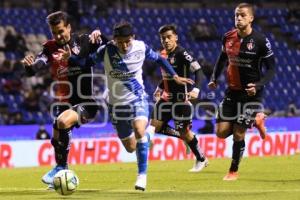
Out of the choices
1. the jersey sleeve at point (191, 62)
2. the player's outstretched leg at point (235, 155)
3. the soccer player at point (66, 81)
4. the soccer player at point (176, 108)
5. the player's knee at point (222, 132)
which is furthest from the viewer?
the soccer player at point (176, 108)

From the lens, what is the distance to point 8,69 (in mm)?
23031

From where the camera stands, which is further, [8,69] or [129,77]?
[8,69]

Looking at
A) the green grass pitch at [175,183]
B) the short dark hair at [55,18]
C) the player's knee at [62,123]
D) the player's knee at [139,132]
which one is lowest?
the green grass pitch at [175,183]

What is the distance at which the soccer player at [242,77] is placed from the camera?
12.2m

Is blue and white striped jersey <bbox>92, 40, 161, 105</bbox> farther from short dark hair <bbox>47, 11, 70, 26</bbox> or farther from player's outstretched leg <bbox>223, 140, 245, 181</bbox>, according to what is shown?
player's outstretched leg <bbox>223, 140, 245, 181</bbox>

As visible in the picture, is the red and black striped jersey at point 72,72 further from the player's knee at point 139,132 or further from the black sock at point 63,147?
the player's knee at point 139,132

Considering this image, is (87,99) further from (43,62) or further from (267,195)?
(267,195)

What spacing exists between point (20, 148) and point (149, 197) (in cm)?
845

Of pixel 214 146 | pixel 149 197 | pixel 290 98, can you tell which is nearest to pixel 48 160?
pixel 214 146

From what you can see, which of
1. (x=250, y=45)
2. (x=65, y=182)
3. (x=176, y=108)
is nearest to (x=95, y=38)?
(x=65, y=182)

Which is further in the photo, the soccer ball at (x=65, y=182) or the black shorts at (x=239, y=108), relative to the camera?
the black shorts at (x=239, y=108)

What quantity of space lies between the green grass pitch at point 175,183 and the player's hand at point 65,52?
179cm

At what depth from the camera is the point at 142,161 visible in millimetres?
10609

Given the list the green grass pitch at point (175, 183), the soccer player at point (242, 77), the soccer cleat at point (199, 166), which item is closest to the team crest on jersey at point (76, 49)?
the green grass pitch at point (175, 183)
